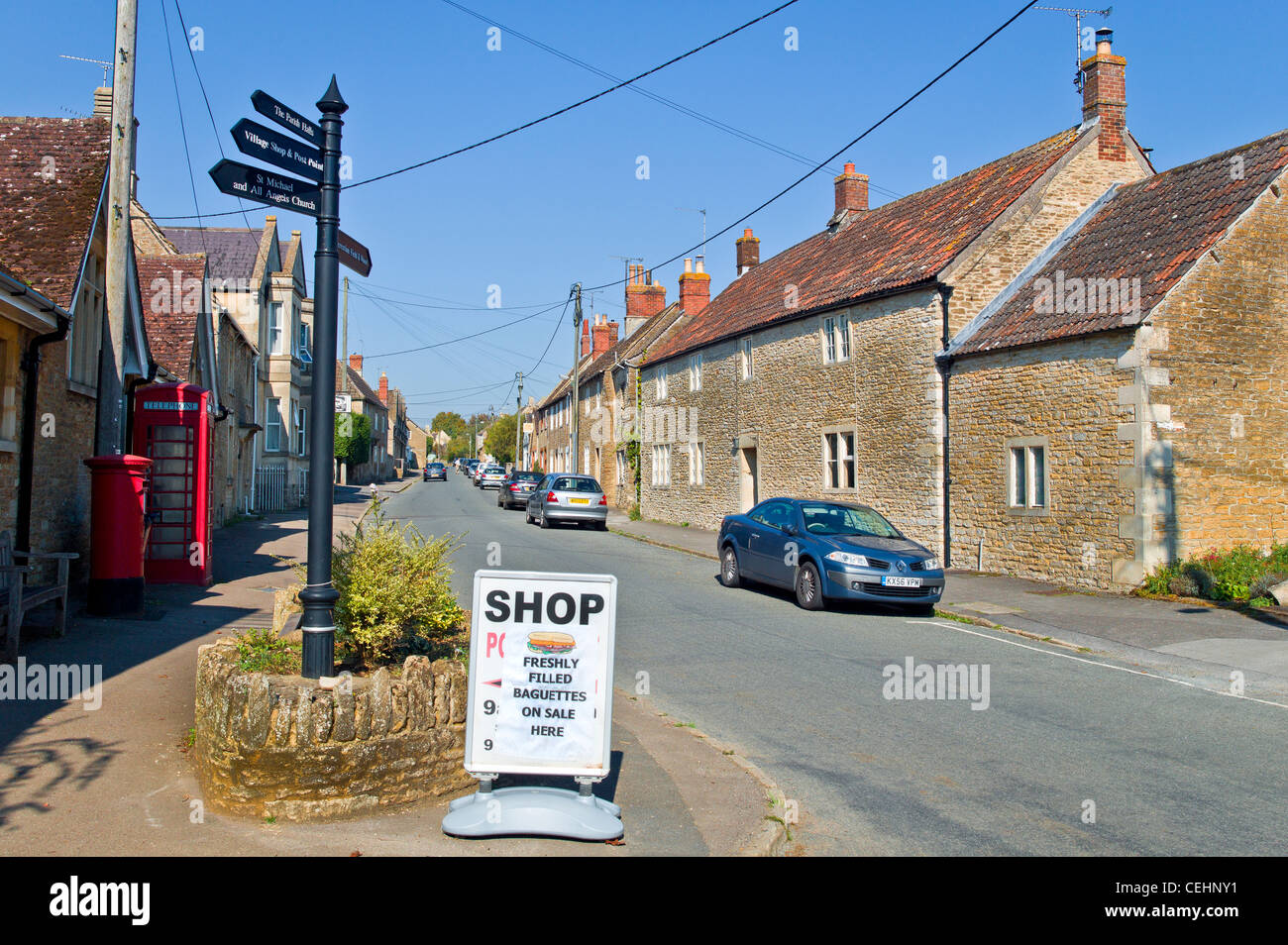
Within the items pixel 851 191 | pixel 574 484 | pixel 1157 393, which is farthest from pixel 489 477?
pixel 1157 393

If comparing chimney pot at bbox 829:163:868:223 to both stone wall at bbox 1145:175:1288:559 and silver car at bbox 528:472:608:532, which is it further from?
stone wall at bbox 1145:175:1288:559

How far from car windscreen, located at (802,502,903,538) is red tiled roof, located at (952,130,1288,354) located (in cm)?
448

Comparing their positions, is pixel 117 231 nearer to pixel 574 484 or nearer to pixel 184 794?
pixel 184 794

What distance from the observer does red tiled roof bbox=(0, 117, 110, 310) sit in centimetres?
1065

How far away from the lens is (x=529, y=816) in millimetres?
4742

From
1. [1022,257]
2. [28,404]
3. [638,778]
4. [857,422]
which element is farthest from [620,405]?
[638,778]

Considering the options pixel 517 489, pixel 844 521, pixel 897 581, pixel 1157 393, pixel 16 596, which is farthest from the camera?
pixel 517 489

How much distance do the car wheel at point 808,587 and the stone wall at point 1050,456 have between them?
503 cm

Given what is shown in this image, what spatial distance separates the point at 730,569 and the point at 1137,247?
28.9ft

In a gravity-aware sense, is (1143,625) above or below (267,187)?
below
